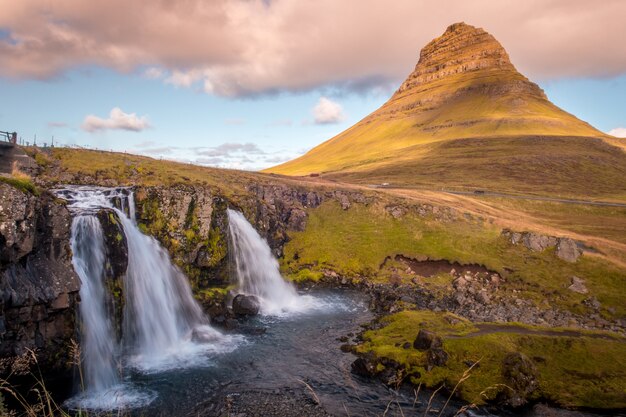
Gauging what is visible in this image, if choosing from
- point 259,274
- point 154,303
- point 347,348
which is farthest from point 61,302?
point 259,274

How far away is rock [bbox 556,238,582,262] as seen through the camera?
55844 millimetres

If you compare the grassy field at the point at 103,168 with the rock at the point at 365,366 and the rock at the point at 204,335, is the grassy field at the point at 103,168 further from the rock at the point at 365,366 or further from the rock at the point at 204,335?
the rock at the point at 365,366

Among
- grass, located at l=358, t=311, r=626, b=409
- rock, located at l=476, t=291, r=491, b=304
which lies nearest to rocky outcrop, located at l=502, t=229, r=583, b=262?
rock, located at l=476, t=291, r=491, b=304

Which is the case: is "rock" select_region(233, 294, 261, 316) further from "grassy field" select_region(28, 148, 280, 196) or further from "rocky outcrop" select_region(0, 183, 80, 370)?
"grassy field" select_region(28, 148, 280, 196)

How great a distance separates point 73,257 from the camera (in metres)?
29.9

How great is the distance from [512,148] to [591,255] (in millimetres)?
128962

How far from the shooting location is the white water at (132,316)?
26.5m

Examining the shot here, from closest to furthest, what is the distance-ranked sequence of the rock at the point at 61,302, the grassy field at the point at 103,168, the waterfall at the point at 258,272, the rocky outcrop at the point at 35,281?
1. the rocky outcrop at the point at 35,281
2. the rock at the point at 61,302
3. the waterfall at the point at 258,272
4. the grassy field at the point at 103,168

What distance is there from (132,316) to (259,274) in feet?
64.0

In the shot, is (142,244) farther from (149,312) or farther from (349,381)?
(349,381)

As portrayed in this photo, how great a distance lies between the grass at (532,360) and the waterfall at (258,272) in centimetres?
1453

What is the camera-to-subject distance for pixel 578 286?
50.3m

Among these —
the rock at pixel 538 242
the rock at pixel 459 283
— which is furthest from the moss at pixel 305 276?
the rock at pixel 538 242

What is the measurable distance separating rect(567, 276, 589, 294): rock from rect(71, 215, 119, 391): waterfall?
52.0 meters
